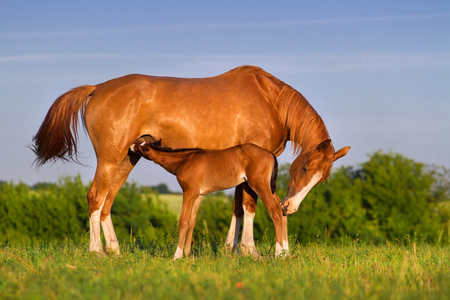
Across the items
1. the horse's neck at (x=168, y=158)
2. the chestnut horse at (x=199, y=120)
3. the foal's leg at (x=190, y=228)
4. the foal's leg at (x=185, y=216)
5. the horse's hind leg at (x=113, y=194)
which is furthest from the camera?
the horse's hind leg at (x=113, y=194)

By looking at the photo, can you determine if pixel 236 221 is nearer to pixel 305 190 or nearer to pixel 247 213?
pixel 247 213

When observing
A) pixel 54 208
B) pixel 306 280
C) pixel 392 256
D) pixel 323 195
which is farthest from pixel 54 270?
pixel 54 208

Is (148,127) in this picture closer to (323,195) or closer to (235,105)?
(235,105)

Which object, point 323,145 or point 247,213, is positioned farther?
point 247,213

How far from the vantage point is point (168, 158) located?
7348 mm

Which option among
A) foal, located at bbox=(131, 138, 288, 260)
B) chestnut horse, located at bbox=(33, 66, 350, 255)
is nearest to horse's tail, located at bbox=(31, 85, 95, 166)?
chestnut horse, located at bbox=(33, 66, 350, 255)

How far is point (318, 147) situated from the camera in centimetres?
704

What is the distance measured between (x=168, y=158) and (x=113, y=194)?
1598 millimetres

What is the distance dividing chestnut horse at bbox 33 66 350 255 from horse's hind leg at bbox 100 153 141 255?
2cm

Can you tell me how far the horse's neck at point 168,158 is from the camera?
727 centimetres

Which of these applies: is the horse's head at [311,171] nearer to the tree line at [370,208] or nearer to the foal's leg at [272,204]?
the foal's leg at [272,204]

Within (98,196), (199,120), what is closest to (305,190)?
(199,120)

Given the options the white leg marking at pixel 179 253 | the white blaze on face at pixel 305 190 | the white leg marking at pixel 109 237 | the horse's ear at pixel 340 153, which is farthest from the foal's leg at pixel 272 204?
the white leg marking at pixel 109 237

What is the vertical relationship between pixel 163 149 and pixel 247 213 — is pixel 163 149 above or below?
above
